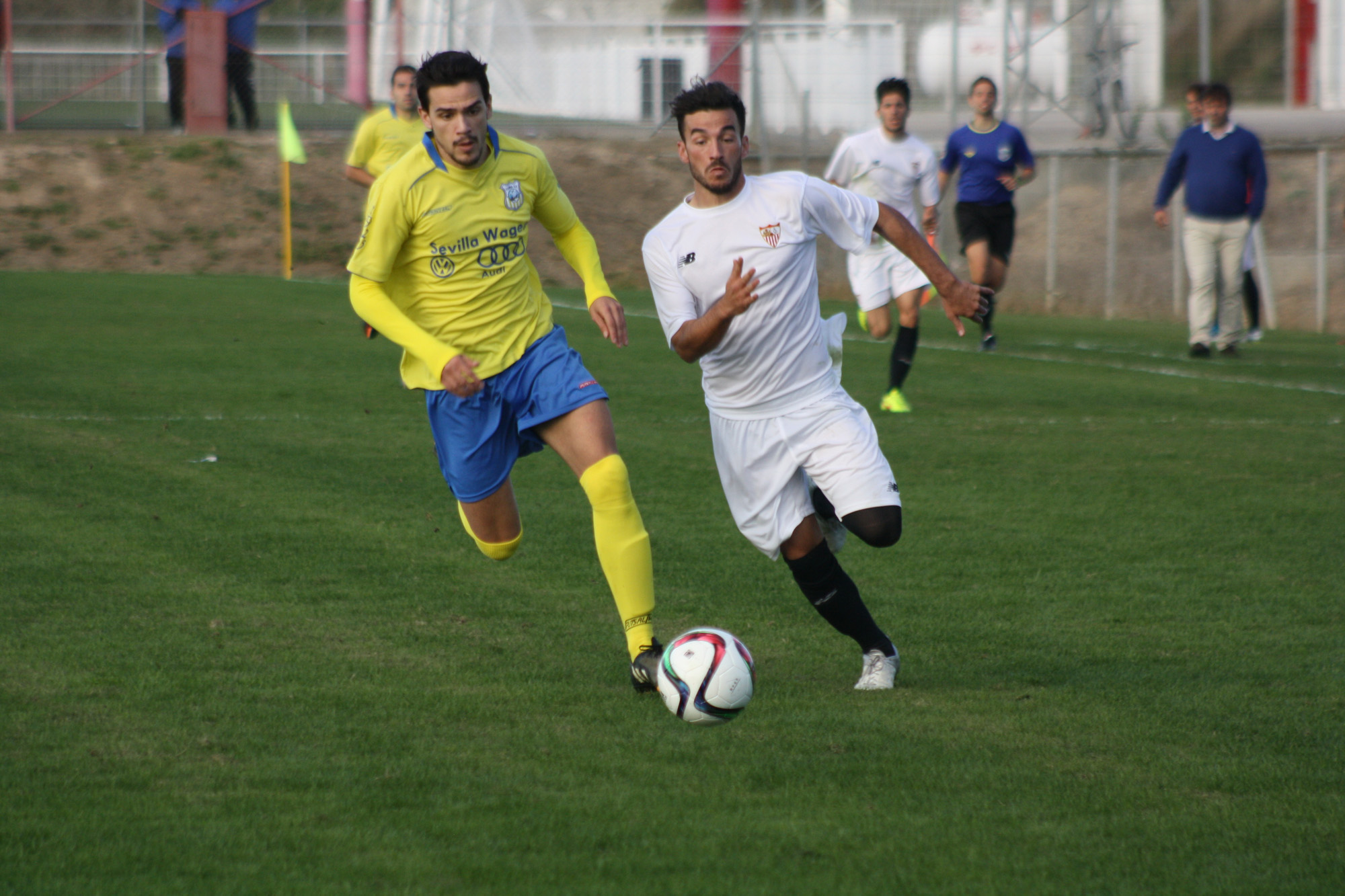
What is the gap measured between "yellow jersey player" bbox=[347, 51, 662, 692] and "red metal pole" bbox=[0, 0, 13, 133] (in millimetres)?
21263

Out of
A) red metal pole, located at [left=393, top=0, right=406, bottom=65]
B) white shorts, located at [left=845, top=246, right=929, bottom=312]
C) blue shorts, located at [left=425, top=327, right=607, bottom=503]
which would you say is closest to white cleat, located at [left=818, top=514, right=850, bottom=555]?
blue shorts, located at [left=425, top=327, right=607, bottom=503]

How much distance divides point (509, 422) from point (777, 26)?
20097mm

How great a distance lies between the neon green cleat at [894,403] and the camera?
34.8 feet

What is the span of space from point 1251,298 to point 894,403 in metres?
6.49

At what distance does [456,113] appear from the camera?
200 inches

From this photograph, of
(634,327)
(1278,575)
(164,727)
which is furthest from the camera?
(634,327)

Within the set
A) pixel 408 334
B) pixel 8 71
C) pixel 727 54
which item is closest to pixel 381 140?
pixel 408 334

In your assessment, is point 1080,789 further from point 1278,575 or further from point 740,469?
point 1278,575

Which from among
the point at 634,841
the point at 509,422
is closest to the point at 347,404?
the point at 509,422

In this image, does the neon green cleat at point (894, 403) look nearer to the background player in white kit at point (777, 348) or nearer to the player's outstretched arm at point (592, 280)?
the player's outstretched arm at point (592, 280)

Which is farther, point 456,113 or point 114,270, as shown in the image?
point 114,270

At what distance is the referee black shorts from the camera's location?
13609 millimetres

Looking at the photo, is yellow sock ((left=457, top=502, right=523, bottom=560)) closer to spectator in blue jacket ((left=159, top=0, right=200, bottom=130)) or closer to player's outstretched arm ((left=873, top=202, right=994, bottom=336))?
player's outstretched arm ((left=873, top=202, right=994, bottom=336))

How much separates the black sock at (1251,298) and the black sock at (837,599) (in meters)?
11.6
